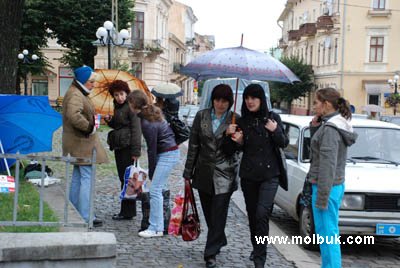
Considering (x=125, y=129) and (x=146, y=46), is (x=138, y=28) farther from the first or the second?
(x=125, y=129)

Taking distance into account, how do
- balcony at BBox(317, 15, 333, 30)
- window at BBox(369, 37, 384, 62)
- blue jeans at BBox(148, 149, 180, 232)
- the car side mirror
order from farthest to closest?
balcony at BBox(317, 15, 333, 30) < window at BBox(369, 37, 384, 62) < the car side mirror < blue jeans at BBox(148, 149, 180, 232)

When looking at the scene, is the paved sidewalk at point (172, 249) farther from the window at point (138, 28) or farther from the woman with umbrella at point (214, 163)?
the window at point (138, 28)

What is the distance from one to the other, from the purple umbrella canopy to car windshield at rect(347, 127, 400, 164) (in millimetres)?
1911

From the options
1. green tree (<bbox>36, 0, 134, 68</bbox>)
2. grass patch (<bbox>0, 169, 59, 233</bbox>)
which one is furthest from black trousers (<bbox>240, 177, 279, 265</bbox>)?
green tree (<bbox>36, 0, 134, 68</bbox>)

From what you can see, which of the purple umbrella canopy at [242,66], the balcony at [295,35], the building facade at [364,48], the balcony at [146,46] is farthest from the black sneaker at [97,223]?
the balcony at [295,35]

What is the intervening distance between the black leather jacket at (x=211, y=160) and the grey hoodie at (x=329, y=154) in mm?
893

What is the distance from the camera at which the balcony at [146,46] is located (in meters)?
50.3

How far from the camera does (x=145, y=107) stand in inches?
270

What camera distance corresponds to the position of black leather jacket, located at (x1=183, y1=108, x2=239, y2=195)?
5.90 m

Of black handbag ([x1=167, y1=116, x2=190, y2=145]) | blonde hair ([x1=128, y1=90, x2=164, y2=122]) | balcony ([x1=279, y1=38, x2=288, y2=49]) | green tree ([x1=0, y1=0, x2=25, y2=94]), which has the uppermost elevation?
balcony ([x1=279, y1=38, x2=288, y2=49])

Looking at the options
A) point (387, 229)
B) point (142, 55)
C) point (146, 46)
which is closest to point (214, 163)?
point (387, 229)

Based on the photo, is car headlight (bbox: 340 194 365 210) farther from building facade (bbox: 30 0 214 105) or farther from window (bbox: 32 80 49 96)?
window (bbox: 32 80 49 96)

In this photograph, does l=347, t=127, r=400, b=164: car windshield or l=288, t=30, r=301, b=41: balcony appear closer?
l=347, t=127, r=400, b=164: car windshield

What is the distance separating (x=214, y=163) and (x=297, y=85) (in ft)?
163
